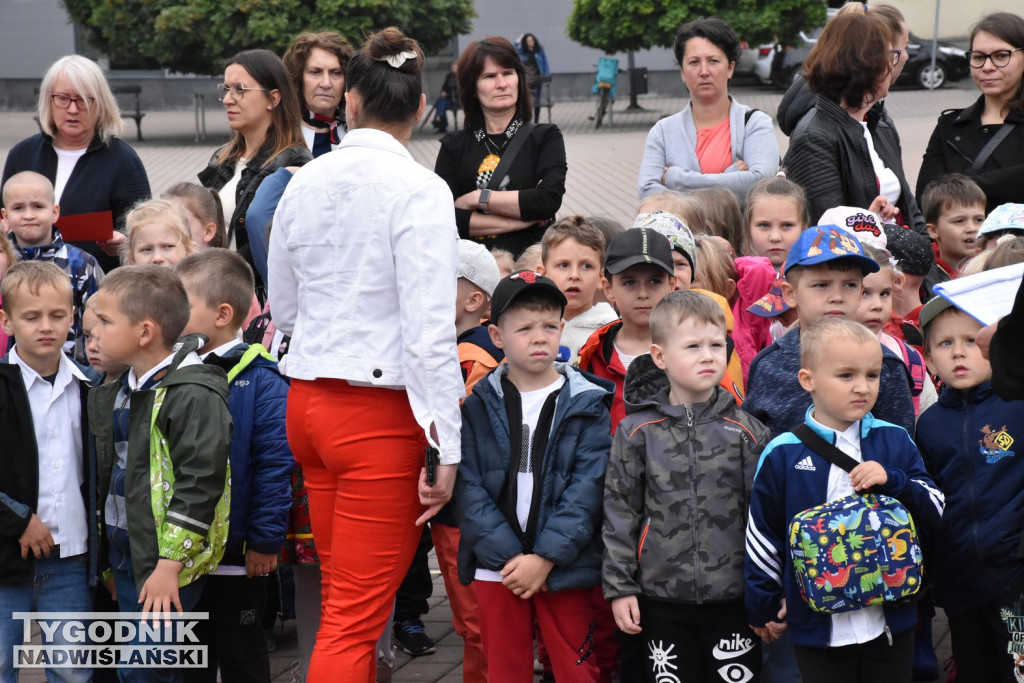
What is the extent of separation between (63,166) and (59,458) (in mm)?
2440

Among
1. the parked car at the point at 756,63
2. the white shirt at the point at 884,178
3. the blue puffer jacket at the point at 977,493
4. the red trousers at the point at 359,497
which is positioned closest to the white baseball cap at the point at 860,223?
the white shirt at the point at 884,178

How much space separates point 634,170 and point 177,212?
14.0 metres

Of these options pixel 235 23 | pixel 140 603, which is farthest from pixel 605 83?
pixel 140 603

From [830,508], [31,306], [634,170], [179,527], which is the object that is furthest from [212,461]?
[634,170]

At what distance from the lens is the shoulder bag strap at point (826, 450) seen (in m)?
3.49

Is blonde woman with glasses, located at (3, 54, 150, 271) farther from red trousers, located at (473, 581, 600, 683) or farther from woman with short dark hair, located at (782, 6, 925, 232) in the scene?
woman with short dark hair, located at (782, 6, 925, 232)

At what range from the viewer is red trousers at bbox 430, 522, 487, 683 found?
163 inches

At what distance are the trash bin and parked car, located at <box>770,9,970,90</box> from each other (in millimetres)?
3322

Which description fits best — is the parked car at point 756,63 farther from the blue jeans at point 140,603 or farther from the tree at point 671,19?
the blue jeans at point 140,603

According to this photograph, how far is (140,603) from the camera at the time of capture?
13.2 ft

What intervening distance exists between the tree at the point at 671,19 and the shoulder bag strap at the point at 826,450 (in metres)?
22.5

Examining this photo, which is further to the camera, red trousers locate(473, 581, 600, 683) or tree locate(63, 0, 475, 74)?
tree locate(63, 0, 475, 74)

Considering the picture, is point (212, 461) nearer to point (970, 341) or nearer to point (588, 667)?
point (588, 667)

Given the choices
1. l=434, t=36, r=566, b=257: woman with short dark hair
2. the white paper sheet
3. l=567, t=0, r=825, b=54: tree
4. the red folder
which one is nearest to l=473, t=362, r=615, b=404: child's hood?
the white paper sheet
